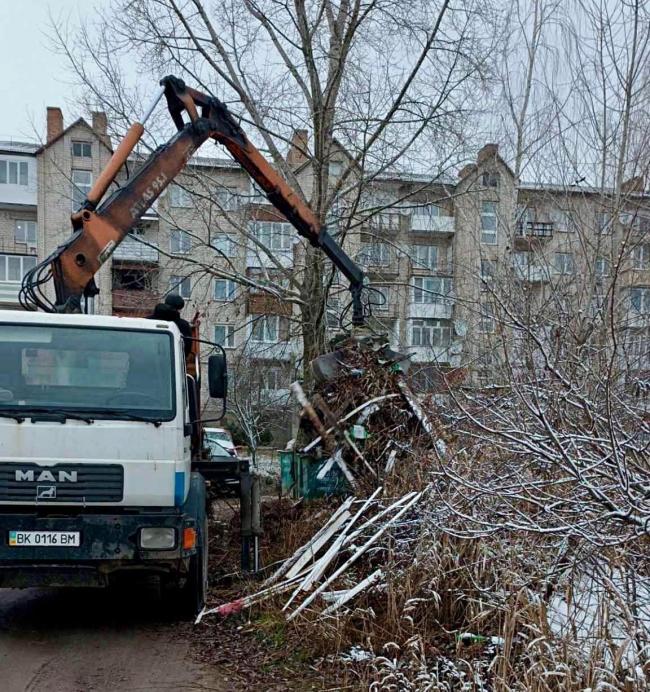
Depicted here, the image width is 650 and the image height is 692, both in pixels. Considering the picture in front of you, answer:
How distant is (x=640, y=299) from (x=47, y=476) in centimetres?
839

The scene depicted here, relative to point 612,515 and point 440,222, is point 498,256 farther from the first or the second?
point 440,222

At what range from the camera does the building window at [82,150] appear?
1385 inches

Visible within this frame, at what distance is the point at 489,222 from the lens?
15016 millimetres

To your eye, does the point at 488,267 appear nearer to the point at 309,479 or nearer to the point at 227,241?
the point at 309,479

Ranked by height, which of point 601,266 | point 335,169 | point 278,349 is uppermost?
point 335,169

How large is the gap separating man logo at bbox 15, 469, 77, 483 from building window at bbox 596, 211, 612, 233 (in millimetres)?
9678

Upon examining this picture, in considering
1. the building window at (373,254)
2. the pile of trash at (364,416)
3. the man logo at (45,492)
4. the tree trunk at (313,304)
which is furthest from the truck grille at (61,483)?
the building window at (373,254)

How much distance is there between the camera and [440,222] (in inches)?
885

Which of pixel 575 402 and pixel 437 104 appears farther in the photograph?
pixel 437 104

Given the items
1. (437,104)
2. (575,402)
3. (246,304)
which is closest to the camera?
(575,402)

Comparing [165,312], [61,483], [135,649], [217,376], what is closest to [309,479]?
[217,376]

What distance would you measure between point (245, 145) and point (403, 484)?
4.91m

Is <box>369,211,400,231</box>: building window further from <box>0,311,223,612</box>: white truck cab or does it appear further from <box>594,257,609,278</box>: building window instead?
<box>0,311,223,612</box>: white truck cab

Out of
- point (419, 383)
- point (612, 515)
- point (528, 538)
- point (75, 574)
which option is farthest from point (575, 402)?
point (419, 383)
